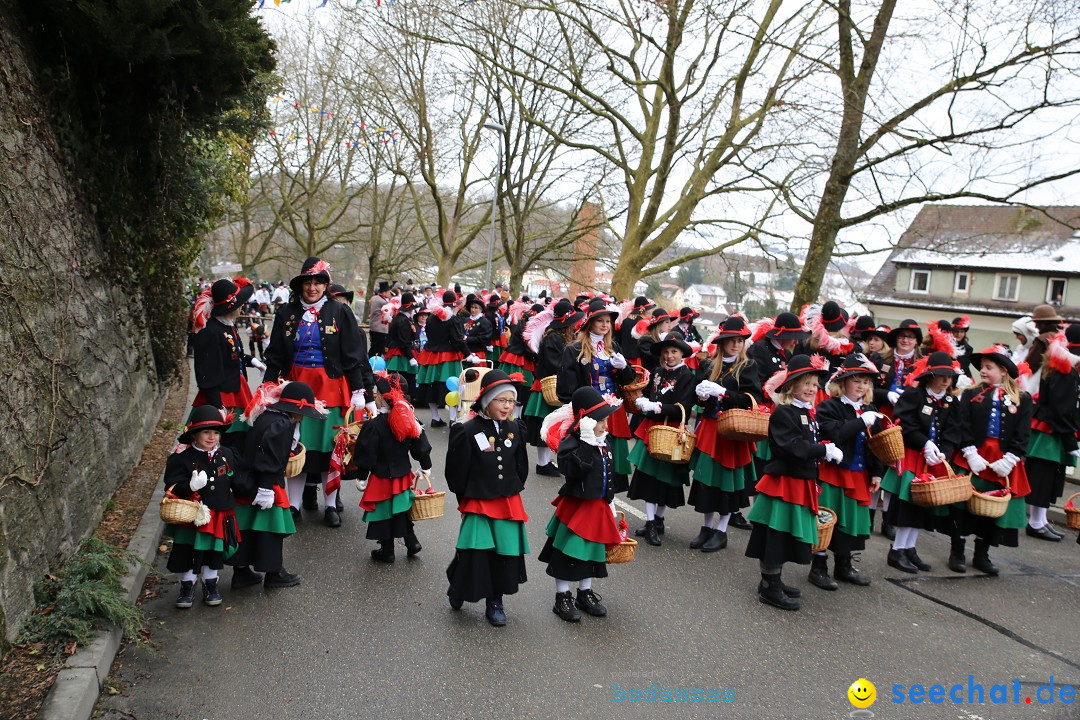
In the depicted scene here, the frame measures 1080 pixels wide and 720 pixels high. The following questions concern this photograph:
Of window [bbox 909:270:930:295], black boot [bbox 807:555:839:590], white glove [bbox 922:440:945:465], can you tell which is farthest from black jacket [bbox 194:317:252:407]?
window [bbox 909:270:930:295]

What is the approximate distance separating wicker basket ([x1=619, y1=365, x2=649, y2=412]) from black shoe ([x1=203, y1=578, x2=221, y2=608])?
396 centimetres

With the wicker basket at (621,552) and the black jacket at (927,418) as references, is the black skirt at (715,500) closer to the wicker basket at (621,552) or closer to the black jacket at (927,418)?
the black jacket at (927,418)

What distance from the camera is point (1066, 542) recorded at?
331 inches

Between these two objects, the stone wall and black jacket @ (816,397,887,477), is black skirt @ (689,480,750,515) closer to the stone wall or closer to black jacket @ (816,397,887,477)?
black jacket @ (816,397,887,477)

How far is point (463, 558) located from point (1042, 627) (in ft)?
14.8

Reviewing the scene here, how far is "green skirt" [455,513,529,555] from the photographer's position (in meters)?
5.24

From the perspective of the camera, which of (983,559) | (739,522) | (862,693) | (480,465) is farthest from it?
(739,522)

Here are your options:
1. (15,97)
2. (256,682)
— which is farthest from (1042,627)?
(15,97)

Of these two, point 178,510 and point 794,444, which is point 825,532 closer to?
point 794,444

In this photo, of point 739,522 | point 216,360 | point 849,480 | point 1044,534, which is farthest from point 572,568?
point 1044,534

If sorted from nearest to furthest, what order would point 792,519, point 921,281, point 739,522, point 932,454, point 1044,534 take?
point 792,519, point 932,454, point 739,522, point 1044,534, point 921,281

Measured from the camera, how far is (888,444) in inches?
247

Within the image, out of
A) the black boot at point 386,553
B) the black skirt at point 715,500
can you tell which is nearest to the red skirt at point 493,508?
the black boot at point 386,553

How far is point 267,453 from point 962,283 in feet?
139
